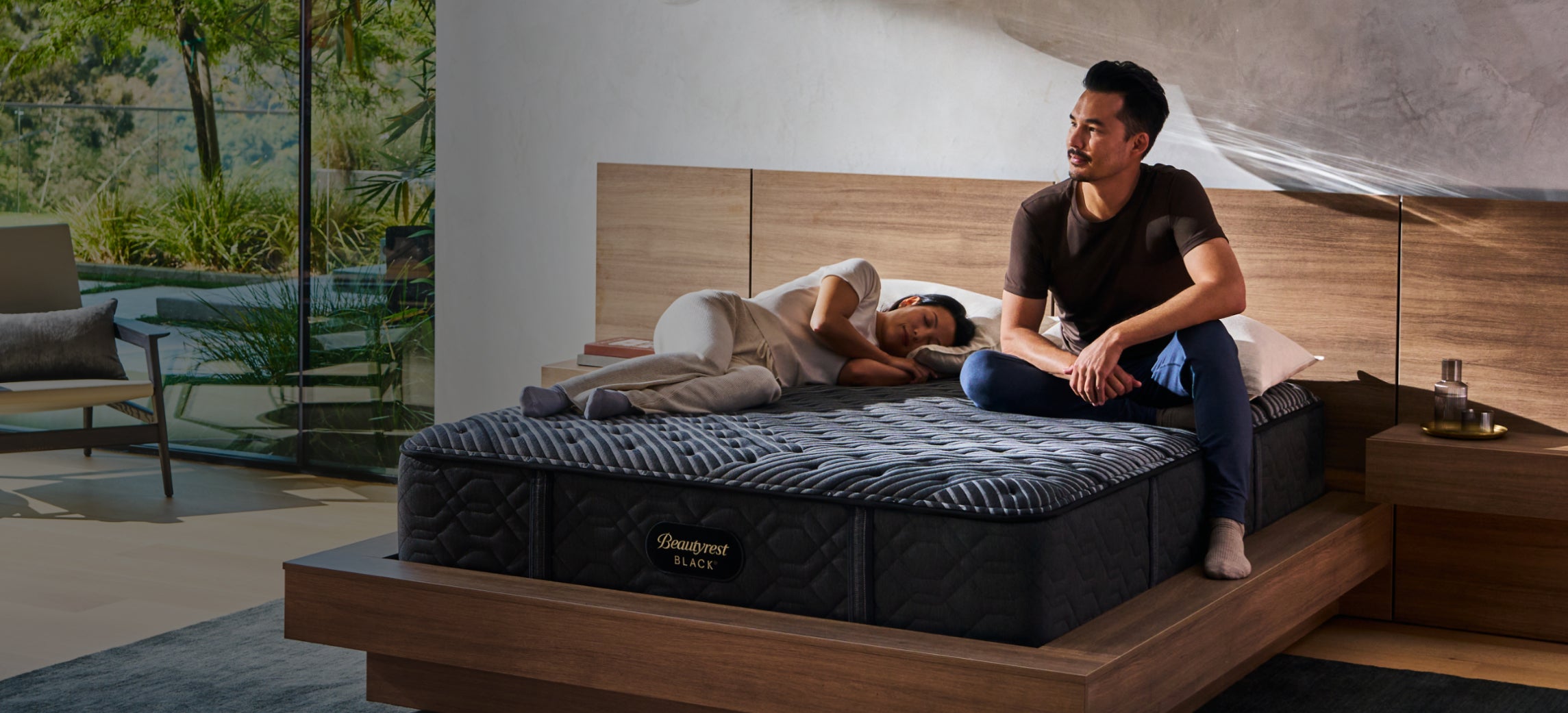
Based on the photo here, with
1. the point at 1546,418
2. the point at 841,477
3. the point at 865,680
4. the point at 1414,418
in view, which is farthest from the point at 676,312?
the point at 1546,418

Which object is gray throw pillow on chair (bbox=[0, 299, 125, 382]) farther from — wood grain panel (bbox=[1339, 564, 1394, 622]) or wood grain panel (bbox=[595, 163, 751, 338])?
wood grain panel (bbox=[1339, 564, 1394, 622])

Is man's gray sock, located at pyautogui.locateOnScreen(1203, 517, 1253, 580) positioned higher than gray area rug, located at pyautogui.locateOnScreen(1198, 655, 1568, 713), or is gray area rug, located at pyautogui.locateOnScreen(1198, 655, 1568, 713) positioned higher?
man's gray sock, located at pyautogui.locateOnScreen(1203, 517, 1253, 580)

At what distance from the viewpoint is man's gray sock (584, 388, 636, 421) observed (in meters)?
2.87

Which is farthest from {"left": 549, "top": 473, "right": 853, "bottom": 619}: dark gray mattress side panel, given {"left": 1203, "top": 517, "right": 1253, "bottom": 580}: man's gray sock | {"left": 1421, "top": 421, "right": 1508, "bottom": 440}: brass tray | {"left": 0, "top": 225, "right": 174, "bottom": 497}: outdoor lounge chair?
{"left": 0, "top": 225, "right": 174, "bottom": 497}: outdoor lounge chair

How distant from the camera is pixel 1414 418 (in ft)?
11.6

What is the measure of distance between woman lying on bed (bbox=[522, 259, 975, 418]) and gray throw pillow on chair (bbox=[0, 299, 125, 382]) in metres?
2.07

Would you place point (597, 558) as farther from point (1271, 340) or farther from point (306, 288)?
point (306, 288)

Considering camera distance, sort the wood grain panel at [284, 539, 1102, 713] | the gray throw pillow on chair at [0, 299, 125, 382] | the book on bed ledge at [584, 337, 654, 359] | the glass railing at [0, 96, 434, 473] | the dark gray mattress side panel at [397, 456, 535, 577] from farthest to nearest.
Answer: the glass railing at [0, 96, 434, 473] < the gray throw pillow on chair at [0, 299, 125, 382] < the book on bed ledge at [584, 337, 654, 359] < the dark gray mattress side panel at [397, 456, 535, 577] < the wood grain panel at [284, 539, 1102, 713]

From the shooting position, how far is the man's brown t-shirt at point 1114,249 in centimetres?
303

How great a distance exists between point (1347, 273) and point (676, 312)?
1.56m

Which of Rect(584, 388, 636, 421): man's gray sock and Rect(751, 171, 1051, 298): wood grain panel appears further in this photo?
Rect(751, 171, 1051, 298): wood grain panel

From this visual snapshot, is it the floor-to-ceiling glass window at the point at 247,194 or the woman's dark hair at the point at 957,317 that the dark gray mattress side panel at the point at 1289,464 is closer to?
the woman's dark hair at the point at 957,317

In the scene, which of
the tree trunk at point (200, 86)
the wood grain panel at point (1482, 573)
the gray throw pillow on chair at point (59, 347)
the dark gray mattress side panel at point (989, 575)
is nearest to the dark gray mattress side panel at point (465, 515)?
the dark gray mattress side panel at point (989, 575)

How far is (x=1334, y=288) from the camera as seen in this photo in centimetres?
358
